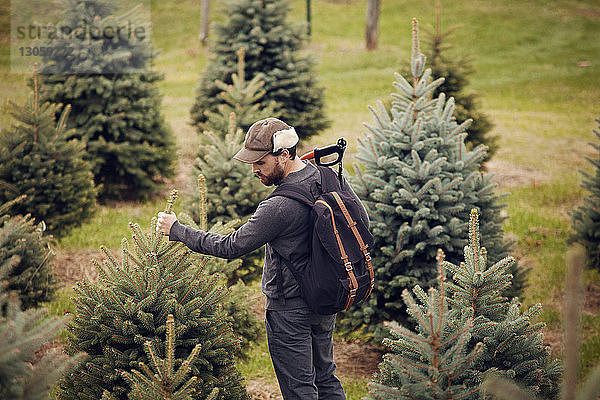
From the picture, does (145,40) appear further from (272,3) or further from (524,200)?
(524,200)

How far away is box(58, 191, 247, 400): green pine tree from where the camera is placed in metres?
3.59

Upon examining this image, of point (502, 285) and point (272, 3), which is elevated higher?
point (272, 3)

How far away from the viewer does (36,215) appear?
684cm

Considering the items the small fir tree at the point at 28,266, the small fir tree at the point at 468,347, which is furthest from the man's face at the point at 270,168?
the small fir tree at the point at 28,266

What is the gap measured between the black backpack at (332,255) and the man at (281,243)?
7 cm

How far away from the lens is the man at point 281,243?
3729mm

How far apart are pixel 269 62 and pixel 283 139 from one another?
707cm

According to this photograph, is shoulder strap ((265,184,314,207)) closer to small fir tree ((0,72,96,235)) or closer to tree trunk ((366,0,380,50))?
small fir tree ((0,72,96,235))

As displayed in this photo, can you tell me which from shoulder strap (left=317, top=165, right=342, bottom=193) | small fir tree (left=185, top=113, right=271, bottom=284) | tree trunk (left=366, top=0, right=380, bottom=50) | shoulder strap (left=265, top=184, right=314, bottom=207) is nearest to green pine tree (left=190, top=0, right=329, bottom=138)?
small fir tree (left=185, top=113, right=271, bottom=284)

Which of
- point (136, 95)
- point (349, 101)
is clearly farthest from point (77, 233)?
point (349, 101)

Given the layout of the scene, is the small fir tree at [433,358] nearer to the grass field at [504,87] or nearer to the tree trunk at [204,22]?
the grass field at [504,87]

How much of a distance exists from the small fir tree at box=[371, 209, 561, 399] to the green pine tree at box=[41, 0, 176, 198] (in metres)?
6.57

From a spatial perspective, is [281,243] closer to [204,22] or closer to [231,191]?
[231,191]

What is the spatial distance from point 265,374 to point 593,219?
14.4 feet
